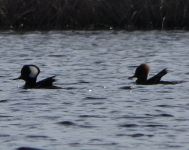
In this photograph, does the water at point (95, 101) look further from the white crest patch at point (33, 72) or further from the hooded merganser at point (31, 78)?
the white crest patch at point (33, 72)

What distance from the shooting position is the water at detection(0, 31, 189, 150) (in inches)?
477

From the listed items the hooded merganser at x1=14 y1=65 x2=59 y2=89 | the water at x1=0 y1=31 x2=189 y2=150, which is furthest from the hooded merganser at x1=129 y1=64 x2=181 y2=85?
the hooded merganser at x1=14 y1=65 x2=59 y2=89

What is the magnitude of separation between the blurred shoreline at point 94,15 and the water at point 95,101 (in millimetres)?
6180

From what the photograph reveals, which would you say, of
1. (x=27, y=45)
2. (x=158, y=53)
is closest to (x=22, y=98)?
(x=158, y=53)

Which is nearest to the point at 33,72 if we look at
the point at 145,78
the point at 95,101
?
the point at 145,78

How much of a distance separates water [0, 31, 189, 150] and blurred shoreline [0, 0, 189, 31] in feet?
20.3

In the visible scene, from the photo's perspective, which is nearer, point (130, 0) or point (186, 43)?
point (186, 43)

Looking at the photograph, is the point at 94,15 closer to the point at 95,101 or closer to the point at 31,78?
the point at 31,78

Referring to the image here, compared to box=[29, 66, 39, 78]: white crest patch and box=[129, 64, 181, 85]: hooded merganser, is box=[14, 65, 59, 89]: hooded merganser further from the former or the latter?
box=[129, 64, 181, 85]: hooded merganser

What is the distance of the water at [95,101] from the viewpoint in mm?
12125

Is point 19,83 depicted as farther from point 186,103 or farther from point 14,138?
point 14,138

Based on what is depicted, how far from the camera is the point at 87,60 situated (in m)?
25.2

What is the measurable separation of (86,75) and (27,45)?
969 centimetres

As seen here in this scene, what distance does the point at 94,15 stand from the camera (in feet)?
120
